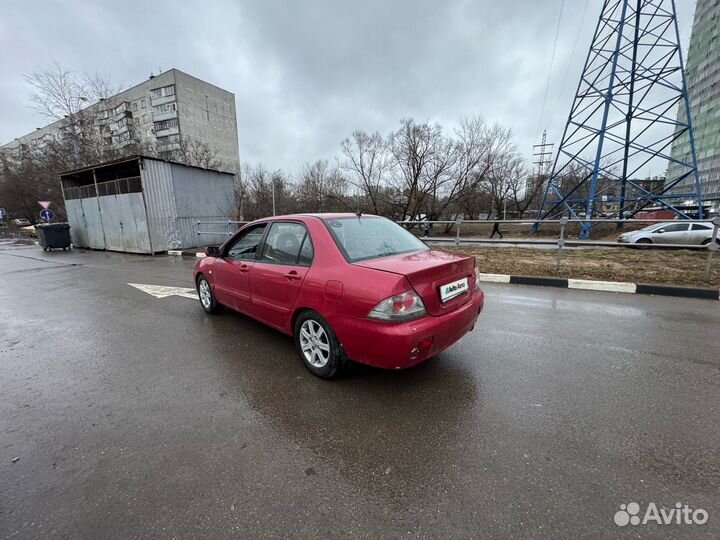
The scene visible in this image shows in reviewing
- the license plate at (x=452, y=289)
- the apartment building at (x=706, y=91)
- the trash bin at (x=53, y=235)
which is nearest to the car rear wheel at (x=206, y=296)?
the license plate at (x=452, y=289)

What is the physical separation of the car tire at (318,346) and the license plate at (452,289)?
39.7 inches

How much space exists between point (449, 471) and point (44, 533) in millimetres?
2152

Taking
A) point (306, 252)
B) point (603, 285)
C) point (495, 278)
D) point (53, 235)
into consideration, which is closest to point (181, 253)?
point (53, 235)

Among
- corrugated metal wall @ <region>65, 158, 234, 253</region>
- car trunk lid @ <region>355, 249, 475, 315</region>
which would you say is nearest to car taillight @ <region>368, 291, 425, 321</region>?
car trunk lid @ <region>355, 249, 475, 315</region>

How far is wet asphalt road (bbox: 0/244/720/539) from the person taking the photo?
5.27ft

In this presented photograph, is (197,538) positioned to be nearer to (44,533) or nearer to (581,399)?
(44,533)

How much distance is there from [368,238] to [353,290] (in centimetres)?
89

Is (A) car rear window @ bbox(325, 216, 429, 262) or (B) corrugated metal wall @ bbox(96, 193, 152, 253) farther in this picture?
(B) corrugated metal wall @ bbox(96, 193, 152, 253)

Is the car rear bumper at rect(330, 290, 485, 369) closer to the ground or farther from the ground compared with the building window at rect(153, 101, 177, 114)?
closer to the ground

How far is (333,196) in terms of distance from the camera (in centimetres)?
2594

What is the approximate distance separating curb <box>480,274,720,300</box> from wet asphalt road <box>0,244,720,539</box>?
6.21ft

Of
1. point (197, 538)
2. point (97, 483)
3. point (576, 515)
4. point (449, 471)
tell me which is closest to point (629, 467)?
point (576, 515)

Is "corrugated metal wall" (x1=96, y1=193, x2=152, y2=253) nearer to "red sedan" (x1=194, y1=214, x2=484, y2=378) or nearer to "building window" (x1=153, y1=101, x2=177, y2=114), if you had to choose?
"red sedan" (x1=194, y1=214, x2=484, y2=378)

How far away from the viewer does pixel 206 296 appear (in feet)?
15.8
